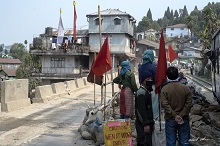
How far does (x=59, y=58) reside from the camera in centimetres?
4691

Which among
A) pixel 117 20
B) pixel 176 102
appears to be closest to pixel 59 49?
pixel 117 20

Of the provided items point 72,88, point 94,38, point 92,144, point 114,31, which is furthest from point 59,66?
point 92,144

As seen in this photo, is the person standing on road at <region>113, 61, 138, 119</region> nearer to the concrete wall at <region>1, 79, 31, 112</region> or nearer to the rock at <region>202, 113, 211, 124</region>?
the rock at <region>202, 113, 211, 124</region>

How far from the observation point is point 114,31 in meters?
48.4

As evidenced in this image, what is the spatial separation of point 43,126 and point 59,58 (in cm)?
3750

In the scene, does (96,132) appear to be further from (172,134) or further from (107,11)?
(107,11)

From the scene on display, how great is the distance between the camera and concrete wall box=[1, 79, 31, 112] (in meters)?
12.3

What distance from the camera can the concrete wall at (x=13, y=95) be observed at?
1233 cm

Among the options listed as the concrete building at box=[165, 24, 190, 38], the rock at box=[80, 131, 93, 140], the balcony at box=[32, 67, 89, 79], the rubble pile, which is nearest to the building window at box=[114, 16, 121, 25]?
the balcony at box=[32, 67, 89, 79]

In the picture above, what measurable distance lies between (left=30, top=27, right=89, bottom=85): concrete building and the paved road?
30.1 m

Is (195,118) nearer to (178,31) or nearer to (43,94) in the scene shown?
(43,94)

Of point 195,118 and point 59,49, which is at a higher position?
point 59,49

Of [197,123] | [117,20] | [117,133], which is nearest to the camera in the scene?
[117,133]

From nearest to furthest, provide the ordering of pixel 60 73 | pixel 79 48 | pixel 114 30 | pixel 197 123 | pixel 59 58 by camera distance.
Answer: pixel 197 123
pixel 79 48
pixel 60 73
pixel 59 58
pixel 114 30
